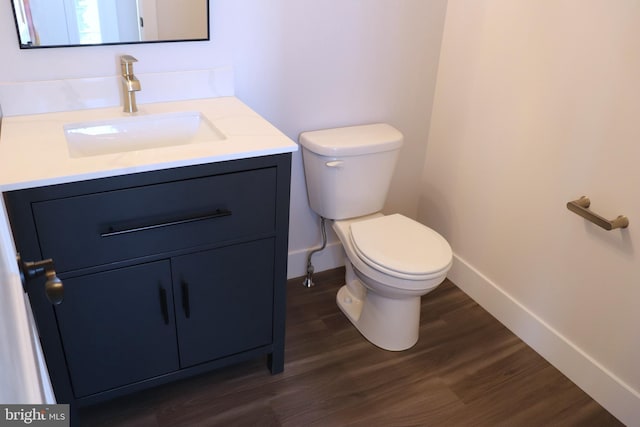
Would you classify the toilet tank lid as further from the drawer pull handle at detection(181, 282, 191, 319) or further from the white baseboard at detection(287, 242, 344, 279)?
the drawer pull handle at detection(181, 282, 191, 319)

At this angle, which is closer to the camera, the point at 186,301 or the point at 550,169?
the point at 186,301

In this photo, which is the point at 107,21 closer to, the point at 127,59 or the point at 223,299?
the point at 127,59

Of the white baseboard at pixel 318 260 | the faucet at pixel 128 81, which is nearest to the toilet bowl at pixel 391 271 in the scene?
the white baseboard at pixel 318 260

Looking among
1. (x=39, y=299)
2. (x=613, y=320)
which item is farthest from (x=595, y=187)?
(x=39, y=299)

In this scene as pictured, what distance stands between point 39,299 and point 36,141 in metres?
0.44

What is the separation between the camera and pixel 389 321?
208cm

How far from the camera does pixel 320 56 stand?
2.12 metres

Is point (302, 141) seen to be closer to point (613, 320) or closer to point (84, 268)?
point (84, 268)

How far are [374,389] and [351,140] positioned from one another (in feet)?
3.08

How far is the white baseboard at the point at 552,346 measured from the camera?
1.84m

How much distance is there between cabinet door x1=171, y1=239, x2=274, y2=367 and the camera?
1.64 metres

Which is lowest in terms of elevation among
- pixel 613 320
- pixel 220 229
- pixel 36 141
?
pixel 613 320

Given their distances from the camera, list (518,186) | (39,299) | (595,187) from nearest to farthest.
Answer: (39,299) < (595,187) < (518,186)

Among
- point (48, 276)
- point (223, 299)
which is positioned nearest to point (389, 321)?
point (223, 299)
